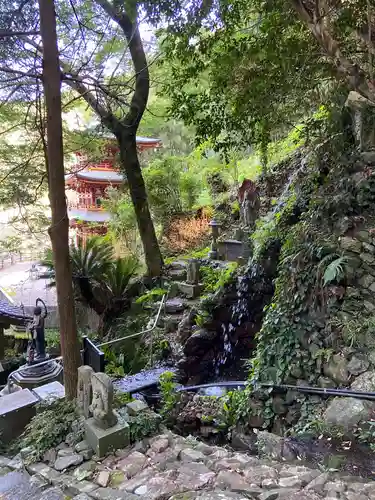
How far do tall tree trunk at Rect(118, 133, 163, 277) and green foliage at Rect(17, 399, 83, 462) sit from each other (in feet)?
17.4

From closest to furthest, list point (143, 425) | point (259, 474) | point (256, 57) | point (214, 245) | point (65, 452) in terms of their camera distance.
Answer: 1. point (259, 474)
2. point (65, 452)
3. point (143, 425)
4. point (256, 57)
5. point (214, 245)

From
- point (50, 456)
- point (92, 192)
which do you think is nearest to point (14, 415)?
point (50, 456)

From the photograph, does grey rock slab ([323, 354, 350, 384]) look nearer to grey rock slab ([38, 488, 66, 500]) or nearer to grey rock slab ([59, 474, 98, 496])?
grey rock slab ([59, 474, 98, 496])

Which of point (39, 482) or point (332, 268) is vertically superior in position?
point (332, 268)

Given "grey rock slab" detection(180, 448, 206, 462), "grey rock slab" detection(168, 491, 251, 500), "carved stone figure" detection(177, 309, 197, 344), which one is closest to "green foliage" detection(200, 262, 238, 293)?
"carved stone figure" detection(177, 309, 197, 344)

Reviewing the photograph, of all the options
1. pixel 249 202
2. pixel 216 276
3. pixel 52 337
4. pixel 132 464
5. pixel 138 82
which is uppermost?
pixel 138 82

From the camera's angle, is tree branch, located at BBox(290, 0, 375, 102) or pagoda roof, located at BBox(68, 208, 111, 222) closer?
tree branch, located at BBox(290, 0, 375, 102)

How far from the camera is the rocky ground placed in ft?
7.64

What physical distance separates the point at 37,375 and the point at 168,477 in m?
3.20

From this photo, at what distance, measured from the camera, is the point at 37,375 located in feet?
17.0

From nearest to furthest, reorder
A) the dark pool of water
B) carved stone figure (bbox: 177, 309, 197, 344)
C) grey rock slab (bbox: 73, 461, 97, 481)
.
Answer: grey rock slab (bbox: 73, 461, 97, 481) < the dark pool of water < carved stone figure (bbox: 177, 309, 197, 344)

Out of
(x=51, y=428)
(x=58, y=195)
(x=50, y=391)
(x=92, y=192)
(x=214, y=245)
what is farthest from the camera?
(x=92, y=192)

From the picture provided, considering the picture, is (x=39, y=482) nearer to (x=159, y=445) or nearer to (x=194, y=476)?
(x=159, y=445)

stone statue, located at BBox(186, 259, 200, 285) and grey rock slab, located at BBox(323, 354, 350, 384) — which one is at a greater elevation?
stone statue, located at BBox(186, 259, 200, 285)
